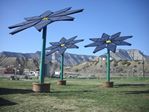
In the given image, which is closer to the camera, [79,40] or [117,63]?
[79,40]

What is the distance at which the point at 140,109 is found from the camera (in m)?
15.0

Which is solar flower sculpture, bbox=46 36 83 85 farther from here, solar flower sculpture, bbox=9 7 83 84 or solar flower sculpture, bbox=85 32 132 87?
solar flower sculpture, bbox=9 7 83 84

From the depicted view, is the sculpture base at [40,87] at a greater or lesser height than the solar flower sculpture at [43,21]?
lesser

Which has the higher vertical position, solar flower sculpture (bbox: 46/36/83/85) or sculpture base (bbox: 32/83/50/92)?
solar flower sculpture (bbox: 46/36/83/85)

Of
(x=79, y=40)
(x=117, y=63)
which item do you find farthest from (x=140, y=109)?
(x=117, y=63)

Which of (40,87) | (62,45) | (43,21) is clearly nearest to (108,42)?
(62,45)

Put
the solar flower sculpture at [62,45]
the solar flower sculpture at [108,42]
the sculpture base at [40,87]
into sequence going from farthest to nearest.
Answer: the solar flower sculpture at [62,45], the solar flower sculpture at [108,42], the sculpture base at [40,87]

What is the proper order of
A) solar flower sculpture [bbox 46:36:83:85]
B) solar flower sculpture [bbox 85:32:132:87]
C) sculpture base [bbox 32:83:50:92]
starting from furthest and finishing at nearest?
solar flower sculpture [bbox 46:36:83:85] < solar flower sculpture [bbox 85:32:132:87] < sculpture base [bbox 32:83:50:92]

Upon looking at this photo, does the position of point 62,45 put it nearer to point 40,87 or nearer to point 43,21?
point 43,21

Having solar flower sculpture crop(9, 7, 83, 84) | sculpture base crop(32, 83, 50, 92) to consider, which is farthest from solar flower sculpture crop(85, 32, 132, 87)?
sculpture base crop(32, 83, 50, 92)

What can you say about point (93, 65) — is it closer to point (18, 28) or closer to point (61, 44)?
point (61, 44)

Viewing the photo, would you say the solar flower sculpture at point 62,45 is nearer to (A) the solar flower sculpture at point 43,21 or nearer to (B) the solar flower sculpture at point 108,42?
(B) the solar flower sculpture at point 108,42

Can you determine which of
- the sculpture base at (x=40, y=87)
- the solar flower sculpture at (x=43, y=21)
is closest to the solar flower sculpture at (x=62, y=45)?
the solar flower sculpture at (x=43, y=21)

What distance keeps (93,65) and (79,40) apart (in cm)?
14706
